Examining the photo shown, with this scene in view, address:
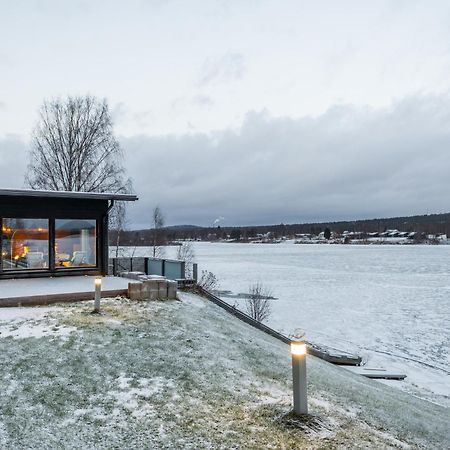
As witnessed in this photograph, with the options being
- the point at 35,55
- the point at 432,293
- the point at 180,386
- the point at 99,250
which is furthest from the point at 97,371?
the point at 432,293

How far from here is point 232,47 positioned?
21562mm

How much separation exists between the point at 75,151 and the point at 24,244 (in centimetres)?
950

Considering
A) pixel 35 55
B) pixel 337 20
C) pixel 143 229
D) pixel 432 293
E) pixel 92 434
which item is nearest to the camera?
pixel 92 434

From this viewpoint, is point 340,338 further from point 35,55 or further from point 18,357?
point 35,55

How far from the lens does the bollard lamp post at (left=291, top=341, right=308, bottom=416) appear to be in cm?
430

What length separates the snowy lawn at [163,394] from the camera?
3.93 m

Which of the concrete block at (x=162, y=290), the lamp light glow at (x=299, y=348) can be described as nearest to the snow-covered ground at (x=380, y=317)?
the concrete block at (x=162, y=290)

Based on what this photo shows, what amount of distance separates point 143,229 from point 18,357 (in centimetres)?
3098

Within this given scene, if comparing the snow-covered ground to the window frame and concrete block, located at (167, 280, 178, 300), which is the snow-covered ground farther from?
the window frame

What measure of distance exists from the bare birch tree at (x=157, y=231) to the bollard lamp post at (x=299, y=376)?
2623 centimetres

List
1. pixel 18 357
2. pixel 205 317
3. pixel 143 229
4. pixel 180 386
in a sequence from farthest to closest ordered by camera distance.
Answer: pixel 143 229 → pixel 205 317 → pixel 18 357 → pixel 180 386

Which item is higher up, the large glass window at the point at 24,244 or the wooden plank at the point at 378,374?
the large glass window at the point at 24,244

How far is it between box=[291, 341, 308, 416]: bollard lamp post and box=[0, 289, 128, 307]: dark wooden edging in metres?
5.69

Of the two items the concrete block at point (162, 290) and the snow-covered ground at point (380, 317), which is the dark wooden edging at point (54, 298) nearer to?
the concrete block at point (162, 290)
